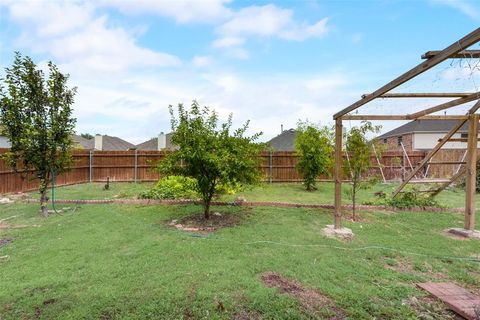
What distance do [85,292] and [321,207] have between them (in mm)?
5791

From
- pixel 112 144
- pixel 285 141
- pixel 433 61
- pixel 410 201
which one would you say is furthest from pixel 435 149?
pixel 112 144

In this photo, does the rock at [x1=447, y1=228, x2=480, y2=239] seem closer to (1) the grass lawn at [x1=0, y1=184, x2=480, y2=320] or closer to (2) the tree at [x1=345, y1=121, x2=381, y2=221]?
(1) the grass lawn at [x1=0, y1=184, x2=480, y2=320]

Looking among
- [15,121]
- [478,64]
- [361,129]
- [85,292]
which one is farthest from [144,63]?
[478,64]

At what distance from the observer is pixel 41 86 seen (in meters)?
6.35

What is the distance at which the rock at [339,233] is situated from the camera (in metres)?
4.89

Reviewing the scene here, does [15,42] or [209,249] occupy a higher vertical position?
[15,42]

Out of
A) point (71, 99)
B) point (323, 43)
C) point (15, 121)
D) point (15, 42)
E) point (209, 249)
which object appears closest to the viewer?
point (209, 249)

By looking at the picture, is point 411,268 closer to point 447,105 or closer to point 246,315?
point 246,315

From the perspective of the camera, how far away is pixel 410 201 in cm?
741

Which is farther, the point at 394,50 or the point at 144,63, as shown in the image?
the point at 144,63

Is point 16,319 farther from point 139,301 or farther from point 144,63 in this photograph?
point 144,63

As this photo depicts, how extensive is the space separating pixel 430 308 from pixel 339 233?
236 centimetres

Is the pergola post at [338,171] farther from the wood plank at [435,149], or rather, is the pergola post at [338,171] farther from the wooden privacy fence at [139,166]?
the wooden privacy fence at [139,166]

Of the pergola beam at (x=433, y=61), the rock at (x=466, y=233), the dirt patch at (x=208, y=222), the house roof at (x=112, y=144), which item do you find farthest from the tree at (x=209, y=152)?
the house roof at (x=112, y=144)
